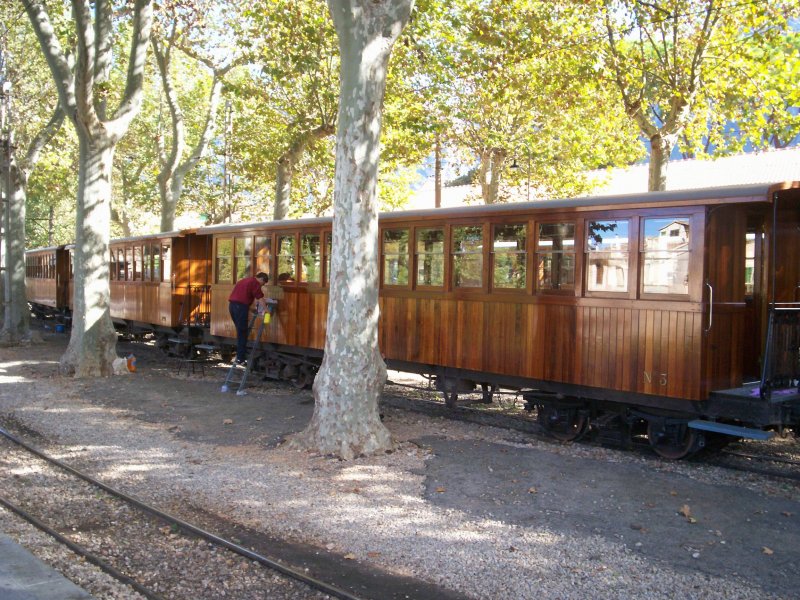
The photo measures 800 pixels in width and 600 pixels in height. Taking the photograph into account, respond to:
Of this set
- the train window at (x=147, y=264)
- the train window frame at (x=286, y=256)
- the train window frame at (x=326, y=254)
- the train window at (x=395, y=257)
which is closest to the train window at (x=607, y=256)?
the train window at (x=395, y=257)

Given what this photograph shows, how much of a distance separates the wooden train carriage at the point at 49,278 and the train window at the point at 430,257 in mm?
17730

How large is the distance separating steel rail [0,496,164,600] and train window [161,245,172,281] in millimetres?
10984

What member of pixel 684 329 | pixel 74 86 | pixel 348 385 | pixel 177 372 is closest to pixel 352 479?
pixel 348 385

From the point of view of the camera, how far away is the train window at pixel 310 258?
40.5ft

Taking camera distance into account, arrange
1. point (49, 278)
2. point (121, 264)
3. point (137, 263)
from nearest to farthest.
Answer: point (137, 263) < point (121, 264) < point (49, 278)

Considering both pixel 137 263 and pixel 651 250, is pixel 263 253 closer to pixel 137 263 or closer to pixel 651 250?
pixel 137 263

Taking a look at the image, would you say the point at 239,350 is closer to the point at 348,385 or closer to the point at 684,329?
the point at 348,385

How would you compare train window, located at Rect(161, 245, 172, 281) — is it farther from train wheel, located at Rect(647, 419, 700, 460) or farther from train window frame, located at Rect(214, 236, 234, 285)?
train wheel, located at Rect(647, 419, 700, 460)

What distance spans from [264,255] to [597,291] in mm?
7003

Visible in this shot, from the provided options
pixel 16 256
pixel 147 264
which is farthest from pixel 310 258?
pixel 16 256

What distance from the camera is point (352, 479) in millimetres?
7430

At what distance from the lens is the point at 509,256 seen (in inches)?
369

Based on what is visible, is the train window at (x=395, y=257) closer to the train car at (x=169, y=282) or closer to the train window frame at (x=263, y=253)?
the train window frame at (x=263, y=253)

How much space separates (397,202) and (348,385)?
925 inches
